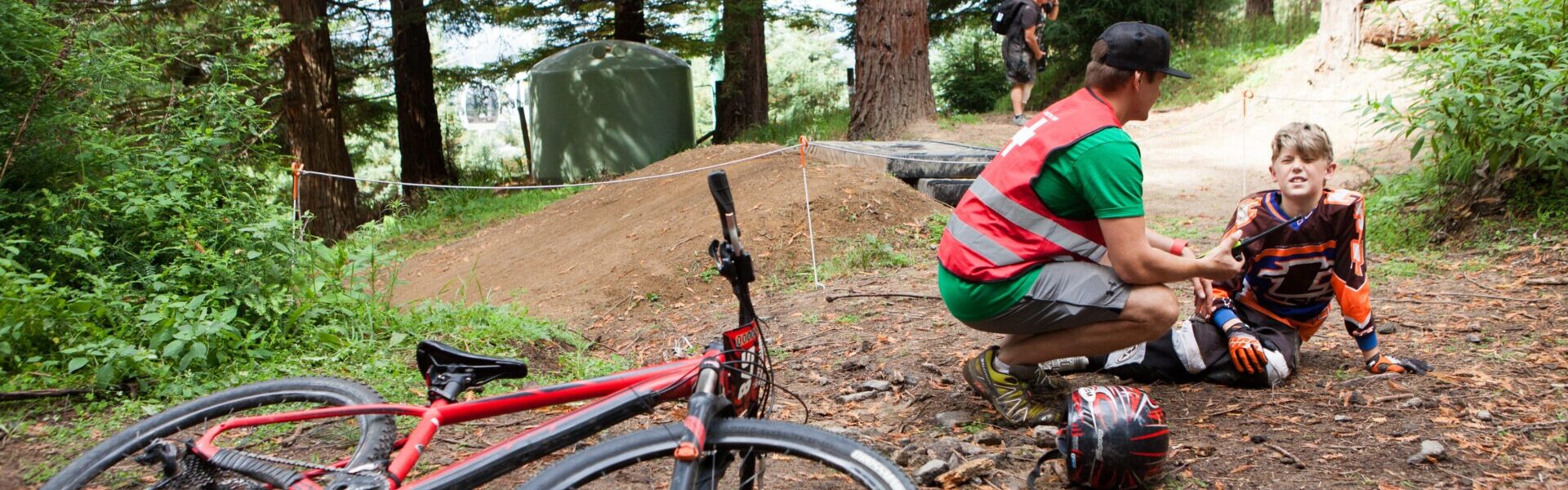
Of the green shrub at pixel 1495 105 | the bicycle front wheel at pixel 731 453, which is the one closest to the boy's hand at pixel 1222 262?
the bicycle front wheel at pixel 731 453

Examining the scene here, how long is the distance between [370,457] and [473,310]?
2.61m

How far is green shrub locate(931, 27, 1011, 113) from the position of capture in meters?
17.8

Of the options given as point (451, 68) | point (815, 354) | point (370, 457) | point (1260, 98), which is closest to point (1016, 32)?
point (1260, 98)

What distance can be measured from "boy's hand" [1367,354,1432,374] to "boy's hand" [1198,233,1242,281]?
1.10 m

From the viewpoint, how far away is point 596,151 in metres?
13.7

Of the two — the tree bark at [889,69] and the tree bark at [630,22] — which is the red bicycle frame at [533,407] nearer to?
the tree bark at [889,69]

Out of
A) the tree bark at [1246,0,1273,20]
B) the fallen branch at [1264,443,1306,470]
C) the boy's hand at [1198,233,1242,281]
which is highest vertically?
the tree bark at [1246,0,1273,20]

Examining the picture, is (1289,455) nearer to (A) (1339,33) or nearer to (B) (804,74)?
(A) (1339,33)

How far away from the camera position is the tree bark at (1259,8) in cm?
1691

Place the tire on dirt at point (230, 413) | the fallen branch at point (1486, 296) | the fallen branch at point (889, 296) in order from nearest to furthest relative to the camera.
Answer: the tire on dirt at point (230, 413)
the fallen branch at point (1486, 296)
the fallen branch at point (889, 296)

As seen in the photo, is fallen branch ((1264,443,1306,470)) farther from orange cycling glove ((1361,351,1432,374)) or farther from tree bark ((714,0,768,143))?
tree bark ((714,0,768,143))

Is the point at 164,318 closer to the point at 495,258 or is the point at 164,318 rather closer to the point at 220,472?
the point at 220,472

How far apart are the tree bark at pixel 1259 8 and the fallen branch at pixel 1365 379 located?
14554mm

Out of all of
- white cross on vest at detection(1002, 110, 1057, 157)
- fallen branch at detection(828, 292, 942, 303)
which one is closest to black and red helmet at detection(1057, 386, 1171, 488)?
white cross on vest at detection(1002, 110, 1057, 157)
